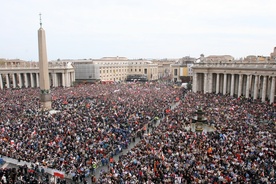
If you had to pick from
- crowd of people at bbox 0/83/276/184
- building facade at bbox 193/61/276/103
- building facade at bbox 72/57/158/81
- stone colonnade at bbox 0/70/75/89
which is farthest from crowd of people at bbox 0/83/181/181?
building facade at bbox 72/57/158/81

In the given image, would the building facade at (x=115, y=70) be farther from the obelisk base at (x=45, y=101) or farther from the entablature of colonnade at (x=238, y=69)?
the obelisk base at (x=45, y=101)

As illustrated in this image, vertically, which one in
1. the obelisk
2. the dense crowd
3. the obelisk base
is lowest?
the dense crowd

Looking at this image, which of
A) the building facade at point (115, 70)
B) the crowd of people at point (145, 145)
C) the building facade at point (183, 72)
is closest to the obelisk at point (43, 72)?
the crowd of people at point (145, 145)

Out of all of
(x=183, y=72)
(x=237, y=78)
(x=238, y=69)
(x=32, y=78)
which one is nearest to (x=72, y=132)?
(x=238, y=69)

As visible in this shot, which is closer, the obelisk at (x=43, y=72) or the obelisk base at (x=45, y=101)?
the obelisk at (x=43, y=72)

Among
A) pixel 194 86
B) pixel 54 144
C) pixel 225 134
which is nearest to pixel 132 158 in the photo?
pixel 54 144

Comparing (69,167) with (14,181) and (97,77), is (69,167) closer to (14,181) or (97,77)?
(14,181)

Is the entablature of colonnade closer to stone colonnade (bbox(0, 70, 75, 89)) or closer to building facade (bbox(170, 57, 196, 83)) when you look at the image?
building facade (bbox(170, 57, 196, 83))

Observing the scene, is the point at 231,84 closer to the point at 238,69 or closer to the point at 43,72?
the point at 238,69
